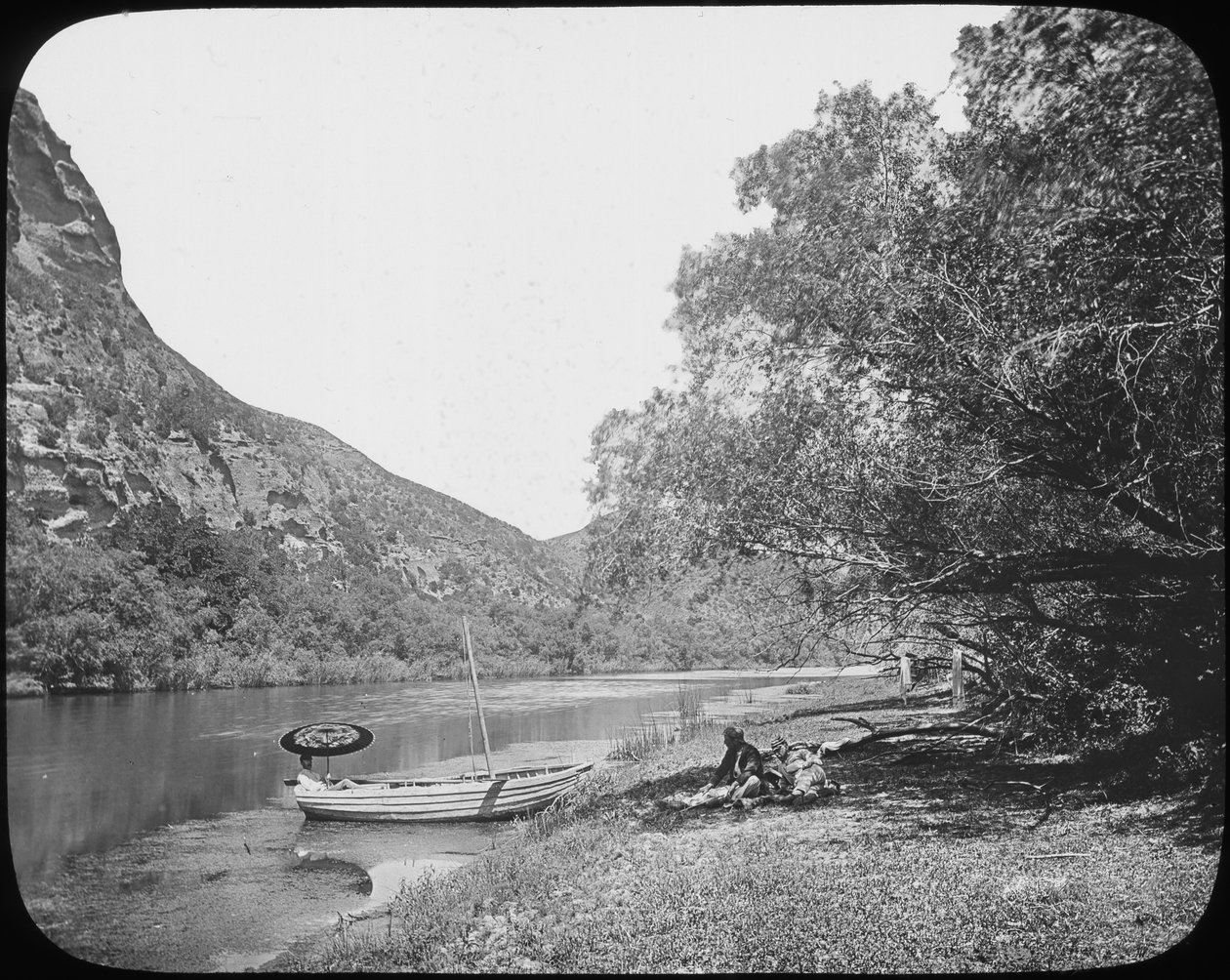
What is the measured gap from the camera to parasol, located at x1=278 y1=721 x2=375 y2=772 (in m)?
5.43

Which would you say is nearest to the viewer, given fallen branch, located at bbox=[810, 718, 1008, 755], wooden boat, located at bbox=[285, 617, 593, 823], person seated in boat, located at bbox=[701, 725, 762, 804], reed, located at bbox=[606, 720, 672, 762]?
person seated in boat, located at bbox=[701, 725, 762, 804]

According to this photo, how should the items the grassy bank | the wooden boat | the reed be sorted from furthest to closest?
the reed, the wooden boat, the grassy bank

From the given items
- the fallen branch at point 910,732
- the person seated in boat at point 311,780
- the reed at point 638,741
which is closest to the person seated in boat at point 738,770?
the fallen branch at point 910,732

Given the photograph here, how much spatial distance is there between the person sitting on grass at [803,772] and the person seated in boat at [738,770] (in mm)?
172

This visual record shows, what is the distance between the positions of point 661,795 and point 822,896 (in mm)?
1821

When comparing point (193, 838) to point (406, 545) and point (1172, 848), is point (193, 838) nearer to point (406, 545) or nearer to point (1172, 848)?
point (406, 545)

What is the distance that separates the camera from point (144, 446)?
166 inches

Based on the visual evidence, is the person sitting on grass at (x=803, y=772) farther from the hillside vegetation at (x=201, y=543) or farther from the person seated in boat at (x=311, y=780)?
the person seated in boat at (x=311, y=780)

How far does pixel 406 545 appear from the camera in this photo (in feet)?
16.5

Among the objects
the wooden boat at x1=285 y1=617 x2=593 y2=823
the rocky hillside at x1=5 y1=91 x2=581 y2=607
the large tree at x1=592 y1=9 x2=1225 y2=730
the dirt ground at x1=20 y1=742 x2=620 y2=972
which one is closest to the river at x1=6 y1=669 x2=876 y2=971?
the dirt ground at x1=20 y1=742 x2=620 y2=972

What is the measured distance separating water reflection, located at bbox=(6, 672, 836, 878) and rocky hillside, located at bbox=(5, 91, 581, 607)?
1.04 metres

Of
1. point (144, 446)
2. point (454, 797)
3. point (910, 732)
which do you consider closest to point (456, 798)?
point (454, 797)

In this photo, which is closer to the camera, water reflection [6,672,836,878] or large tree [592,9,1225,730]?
large tree [592,9,1225,730]

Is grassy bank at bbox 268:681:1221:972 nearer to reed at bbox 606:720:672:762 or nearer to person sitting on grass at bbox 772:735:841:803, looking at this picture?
person sitting on grass at bbox 772:735:841:803
